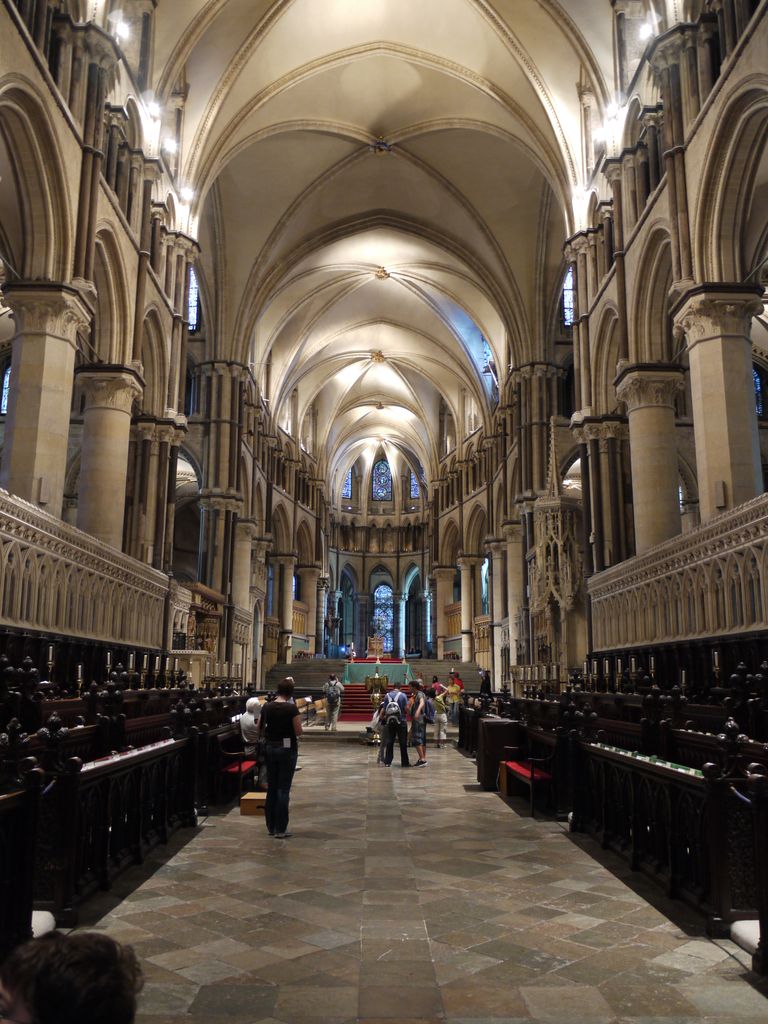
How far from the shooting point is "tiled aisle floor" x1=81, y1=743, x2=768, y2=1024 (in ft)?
12.3

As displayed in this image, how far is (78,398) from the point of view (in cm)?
2766

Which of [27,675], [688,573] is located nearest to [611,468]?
[688,573]

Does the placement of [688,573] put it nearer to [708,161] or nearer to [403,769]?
[403,769]

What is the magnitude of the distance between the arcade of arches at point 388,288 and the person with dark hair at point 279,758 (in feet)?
17.5

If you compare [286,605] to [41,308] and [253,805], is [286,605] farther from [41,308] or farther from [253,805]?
[253,805]

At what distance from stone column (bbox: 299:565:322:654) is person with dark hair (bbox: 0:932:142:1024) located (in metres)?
46.3

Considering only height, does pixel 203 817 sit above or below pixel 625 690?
below

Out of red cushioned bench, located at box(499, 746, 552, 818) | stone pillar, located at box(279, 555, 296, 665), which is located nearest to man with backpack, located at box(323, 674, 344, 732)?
red cushioned bench, located at box(499, 746, 552, 818)

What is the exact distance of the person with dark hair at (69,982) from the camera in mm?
1271

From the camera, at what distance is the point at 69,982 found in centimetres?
128

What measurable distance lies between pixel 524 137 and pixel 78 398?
51.1ft

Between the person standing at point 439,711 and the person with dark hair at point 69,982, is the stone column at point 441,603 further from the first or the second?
the person with dark hair at point 69,982

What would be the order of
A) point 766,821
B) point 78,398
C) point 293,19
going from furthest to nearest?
point 78,398
point 293,19
point 766,821

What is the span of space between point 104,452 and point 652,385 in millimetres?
10983
